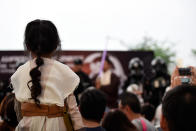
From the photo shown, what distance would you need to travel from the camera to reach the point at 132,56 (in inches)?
380

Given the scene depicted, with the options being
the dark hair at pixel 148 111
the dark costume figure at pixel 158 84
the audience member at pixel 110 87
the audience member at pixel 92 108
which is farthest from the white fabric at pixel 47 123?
the dark costume figure at pixel 158 84

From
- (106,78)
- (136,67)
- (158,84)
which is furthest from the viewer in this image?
(136,67)

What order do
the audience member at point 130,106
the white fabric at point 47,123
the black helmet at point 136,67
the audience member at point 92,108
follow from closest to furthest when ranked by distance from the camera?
the white fabric at point 47,123, the audience member at point 92,108, the audience member at point 130,106, the black helmet at point 136,67

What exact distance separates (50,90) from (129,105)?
189 cm

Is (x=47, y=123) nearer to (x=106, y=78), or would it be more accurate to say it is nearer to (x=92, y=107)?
(x=92, y=107)

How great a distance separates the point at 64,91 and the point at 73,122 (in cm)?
21

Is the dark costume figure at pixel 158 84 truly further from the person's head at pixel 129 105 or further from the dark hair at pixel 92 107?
the dark hair at pixel 92 107

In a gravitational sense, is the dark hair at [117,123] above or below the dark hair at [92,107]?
below

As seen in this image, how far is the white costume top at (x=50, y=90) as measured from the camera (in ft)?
7.42

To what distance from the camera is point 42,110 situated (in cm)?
226

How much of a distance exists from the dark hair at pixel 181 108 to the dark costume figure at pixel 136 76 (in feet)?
21.1

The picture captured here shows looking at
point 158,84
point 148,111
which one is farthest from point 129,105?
point 158,84

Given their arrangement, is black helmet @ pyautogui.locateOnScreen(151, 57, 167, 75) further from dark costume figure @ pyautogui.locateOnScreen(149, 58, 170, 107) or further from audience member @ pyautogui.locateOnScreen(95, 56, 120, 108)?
audience member @ pyautogui.locateOnScreen(95, 56, 120, 108)

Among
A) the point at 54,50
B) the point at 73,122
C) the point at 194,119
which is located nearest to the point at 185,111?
the point at 194,119
